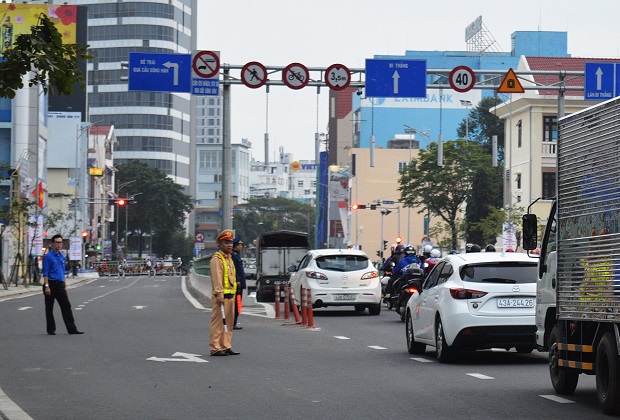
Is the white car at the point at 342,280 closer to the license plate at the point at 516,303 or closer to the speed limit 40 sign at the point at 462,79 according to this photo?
the speed limit 40 sign at the point at 462,79

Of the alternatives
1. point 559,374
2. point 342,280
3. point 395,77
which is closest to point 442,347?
point 559,374

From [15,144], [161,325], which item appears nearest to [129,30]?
[15,144]

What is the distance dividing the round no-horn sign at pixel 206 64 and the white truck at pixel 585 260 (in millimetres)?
24294

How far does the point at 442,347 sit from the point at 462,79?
22.3m

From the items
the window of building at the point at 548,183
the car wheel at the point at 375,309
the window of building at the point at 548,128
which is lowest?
the car wheel at the point at 375,309

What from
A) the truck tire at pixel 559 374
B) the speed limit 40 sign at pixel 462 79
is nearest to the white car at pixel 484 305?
the truck tire at pixel 559 374

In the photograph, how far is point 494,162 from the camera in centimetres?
9031

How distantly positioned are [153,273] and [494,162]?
32.9m

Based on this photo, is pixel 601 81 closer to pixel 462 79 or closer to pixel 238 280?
pixel 462 79

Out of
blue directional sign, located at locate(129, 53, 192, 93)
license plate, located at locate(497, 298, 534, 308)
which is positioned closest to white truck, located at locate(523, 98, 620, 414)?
license plate, located at locate(497, 298, 534, 308)

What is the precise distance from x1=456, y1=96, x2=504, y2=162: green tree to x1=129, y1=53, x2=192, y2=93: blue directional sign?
75396 mm

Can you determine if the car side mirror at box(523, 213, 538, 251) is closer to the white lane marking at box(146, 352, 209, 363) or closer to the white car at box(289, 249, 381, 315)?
the white lane marking at box(146, 352, 209, 363)

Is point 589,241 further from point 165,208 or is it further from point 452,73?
point 165,208

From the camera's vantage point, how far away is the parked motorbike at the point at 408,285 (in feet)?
92.6
